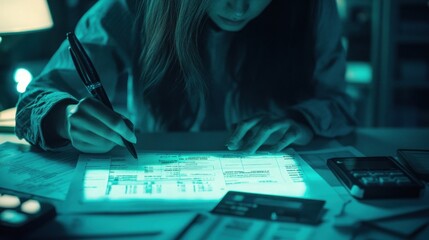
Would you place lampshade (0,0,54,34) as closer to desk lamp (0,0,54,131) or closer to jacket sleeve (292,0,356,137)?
desk lamp (0,0,54,131)

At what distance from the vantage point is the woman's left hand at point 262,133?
30.5 inches

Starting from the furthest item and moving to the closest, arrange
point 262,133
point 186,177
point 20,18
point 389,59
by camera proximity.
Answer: point 389,59
point 20,18
point 262,133
point 186,177

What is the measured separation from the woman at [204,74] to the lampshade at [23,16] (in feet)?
0.42

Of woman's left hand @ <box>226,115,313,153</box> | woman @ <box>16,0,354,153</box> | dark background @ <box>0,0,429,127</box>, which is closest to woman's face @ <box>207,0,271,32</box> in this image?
woman @ <box>16,0,354,153</box>

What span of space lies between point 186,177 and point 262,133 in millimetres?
183

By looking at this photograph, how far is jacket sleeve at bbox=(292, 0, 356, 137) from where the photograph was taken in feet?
3.24

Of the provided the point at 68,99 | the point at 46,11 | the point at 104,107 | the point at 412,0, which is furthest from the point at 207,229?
the point at 412,0

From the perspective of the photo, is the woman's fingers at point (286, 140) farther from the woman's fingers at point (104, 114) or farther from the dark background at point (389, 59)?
the dark background at point (389, 59)

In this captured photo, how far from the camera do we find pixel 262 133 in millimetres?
777

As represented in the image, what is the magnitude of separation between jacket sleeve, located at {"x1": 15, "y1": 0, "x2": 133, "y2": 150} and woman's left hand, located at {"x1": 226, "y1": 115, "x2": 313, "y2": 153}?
28 cm

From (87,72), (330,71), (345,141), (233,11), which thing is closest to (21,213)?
(87,72)

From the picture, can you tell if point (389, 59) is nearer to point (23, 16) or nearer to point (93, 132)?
point (23, 16)

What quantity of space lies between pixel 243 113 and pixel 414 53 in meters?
1.64

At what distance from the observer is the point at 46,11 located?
3.55 ft
